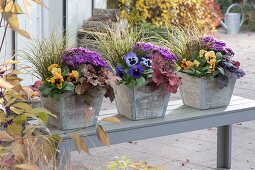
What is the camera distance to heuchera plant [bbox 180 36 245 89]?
4.16m

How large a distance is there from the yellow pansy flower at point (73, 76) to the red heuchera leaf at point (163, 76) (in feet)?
1.66

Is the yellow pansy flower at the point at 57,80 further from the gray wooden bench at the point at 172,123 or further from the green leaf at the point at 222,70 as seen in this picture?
the green leaf at the point at 222,70

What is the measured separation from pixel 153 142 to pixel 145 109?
1.99 m

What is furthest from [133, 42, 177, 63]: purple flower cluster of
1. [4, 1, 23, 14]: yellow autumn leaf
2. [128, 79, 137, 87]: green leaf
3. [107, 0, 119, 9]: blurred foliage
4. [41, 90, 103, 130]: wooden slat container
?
[107, 0, 119, 9]: blurred foliage

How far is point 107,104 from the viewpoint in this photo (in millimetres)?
7410

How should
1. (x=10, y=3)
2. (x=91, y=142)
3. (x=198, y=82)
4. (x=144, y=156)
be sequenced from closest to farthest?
(x=10, y=3), (x=91, y=142), (x=198, y=82), (x=144, y=156)

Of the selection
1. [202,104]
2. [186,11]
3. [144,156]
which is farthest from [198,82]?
[186,11]

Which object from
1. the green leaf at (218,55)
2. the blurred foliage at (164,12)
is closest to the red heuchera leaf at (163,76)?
the green leaf at (218,55)

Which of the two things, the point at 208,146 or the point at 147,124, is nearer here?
the point at 147,124

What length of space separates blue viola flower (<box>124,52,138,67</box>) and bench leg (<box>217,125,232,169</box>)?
4.14 feet

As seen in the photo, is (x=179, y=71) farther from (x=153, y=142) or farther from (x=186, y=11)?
(x=186, y=11)

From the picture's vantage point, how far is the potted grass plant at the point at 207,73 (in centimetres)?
417

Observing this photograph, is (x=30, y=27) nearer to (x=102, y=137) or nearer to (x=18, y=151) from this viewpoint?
(x=102, y=137)

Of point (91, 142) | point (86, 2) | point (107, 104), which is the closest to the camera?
point (91, 142)
